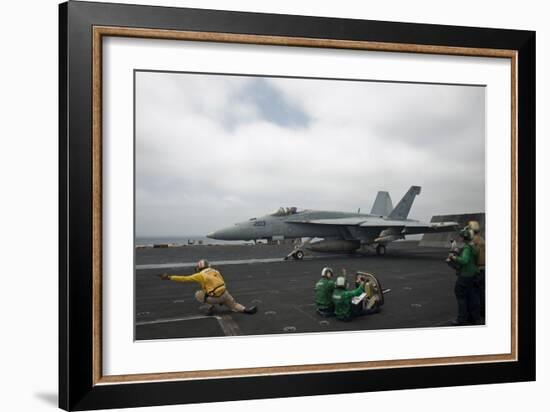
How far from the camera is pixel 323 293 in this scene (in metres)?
2.64

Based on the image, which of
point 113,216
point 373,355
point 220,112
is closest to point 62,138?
point 113,216

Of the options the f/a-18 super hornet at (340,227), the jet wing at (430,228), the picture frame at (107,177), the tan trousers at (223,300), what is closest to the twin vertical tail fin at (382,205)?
the f/a-18 super hornet at (340,227)

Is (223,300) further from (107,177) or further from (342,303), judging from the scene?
(107,177)

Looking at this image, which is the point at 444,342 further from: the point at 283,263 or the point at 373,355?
the point at 283,263

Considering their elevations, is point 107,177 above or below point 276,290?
above

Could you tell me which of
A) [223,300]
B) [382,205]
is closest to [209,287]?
[223,300]

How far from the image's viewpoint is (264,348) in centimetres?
253

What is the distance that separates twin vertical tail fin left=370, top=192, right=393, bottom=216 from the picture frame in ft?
2.67

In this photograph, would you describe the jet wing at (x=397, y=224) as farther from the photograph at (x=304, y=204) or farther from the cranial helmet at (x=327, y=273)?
the cranial helmet at (x=327, y=273)

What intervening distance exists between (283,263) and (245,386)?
68cm

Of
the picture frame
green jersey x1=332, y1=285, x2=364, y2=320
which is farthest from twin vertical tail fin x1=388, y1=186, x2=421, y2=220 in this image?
the picture frame

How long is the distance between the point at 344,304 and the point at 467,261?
0.80 meters

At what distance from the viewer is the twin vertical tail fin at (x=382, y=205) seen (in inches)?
104

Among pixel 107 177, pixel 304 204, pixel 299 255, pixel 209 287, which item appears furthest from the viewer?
pixel 299 255
